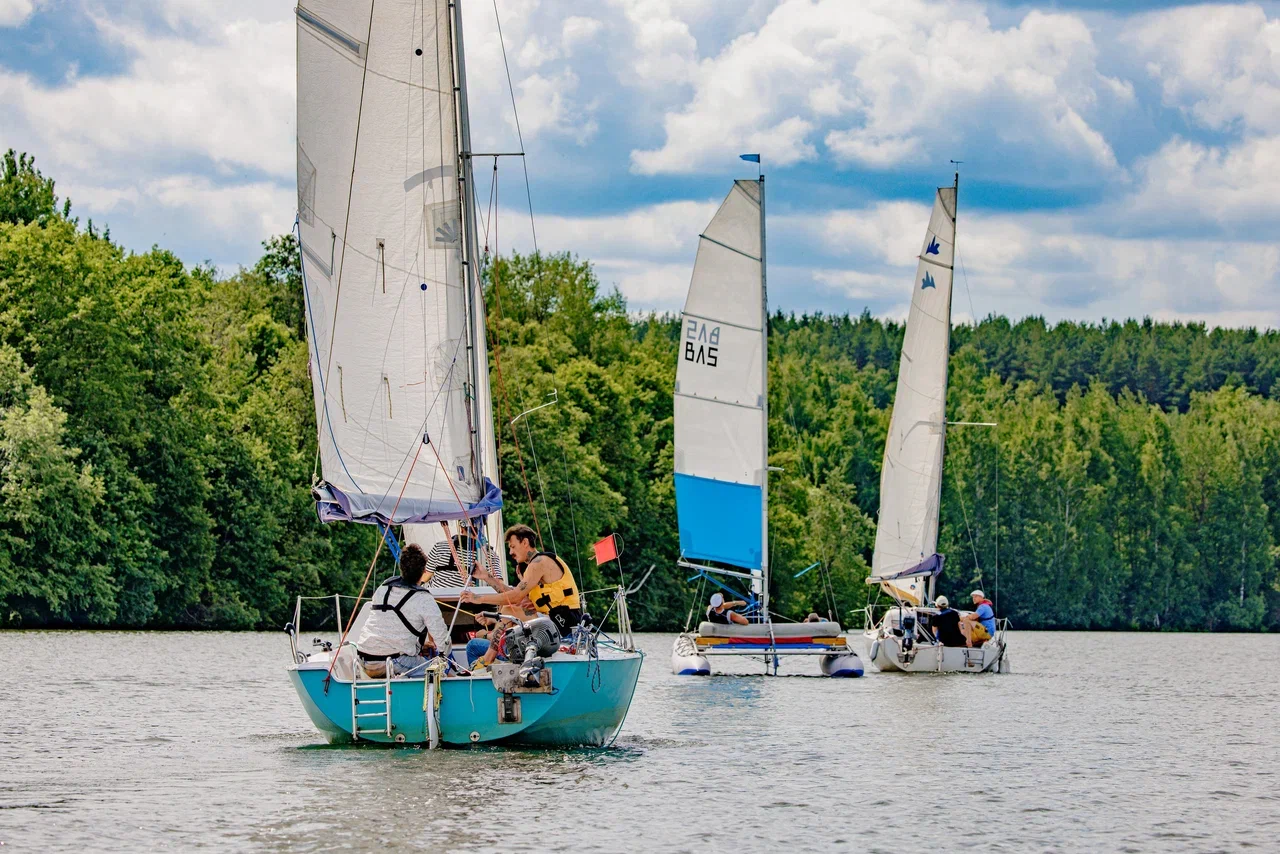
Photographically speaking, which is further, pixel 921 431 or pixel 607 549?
pixel 921 431

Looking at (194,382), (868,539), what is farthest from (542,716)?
(868,539)

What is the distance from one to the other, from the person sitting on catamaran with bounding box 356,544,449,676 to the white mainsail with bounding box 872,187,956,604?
107ft

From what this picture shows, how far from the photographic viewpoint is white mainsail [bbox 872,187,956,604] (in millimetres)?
52594

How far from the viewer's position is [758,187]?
4750 cm

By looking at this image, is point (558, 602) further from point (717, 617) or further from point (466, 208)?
point (717, 617)

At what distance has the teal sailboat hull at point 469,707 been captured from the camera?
822 inches

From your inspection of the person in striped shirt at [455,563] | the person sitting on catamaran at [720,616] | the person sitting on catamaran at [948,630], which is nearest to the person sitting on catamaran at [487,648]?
the person in striped shirt at [455,563]

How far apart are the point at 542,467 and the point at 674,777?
52.0 meters

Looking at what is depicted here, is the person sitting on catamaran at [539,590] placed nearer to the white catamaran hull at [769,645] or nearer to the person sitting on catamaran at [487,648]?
the person sitting on catamaran at [487,648]

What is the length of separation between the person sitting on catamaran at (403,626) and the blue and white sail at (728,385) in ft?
85.4

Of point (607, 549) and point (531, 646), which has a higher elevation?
point (607, 549)

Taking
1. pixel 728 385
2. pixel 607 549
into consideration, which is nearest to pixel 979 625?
pixel 728 385

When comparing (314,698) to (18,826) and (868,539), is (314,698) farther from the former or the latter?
(868,539)

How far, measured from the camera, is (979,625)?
46.1 meters
